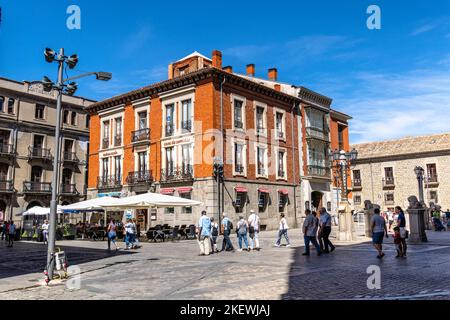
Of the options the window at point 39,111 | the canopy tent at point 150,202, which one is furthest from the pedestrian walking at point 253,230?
the window at point 39,111

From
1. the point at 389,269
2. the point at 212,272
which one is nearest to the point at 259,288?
the point at 212,272

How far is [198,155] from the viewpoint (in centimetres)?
2777

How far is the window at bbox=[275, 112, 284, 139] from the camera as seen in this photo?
1292 inches

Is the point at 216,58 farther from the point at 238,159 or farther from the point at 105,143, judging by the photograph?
the point at 105,143

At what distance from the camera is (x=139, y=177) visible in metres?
31.3

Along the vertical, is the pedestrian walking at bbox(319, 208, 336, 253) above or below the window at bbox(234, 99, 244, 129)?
below

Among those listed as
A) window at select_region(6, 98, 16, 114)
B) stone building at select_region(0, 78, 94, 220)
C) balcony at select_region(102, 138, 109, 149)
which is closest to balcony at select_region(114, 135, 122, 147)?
balcony at select_region(102, 138, 109, 149)

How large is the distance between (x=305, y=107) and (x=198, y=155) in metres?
12.5

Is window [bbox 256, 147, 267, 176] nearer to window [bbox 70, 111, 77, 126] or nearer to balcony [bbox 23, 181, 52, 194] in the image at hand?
balcony [bbox 23, 181, 52, 194]

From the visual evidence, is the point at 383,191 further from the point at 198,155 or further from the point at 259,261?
the point at 259,261

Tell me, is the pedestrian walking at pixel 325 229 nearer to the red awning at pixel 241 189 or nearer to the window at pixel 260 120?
the red awning at pixel 241 189

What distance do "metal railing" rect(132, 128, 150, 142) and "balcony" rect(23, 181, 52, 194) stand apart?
486 inches

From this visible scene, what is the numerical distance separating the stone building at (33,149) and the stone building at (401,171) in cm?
3432
